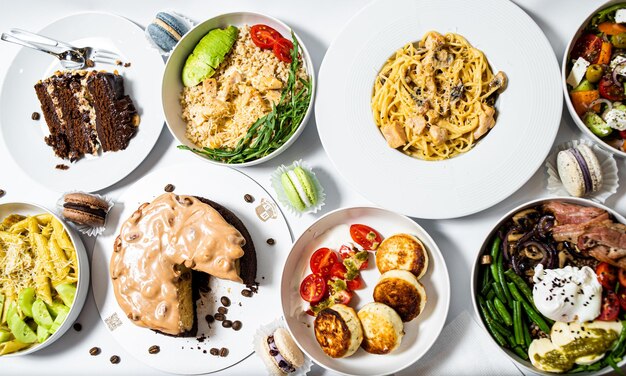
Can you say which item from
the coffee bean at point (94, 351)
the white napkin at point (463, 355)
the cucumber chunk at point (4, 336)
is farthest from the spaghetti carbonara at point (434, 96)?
the cucumber chunk at point (4, 336)

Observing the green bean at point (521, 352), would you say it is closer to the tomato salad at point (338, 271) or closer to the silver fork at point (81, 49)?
the tomato salad at point (338, 271)

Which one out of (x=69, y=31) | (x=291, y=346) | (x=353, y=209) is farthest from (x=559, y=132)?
(x=69, y=31)

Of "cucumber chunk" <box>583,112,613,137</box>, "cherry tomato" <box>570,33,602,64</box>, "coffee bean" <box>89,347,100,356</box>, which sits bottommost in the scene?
"coffee bean" <box>89,347,100,356</box>

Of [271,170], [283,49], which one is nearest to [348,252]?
[271,170]

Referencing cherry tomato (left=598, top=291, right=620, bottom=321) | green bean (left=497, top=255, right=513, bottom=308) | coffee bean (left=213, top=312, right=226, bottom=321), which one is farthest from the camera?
coffee bean (left=213, top=312, right=226, bottom=321)

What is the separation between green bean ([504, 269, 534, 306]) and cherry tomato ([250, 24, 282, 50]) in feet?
7.27

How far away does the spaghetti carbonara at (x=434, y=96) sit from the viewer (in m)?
3.41

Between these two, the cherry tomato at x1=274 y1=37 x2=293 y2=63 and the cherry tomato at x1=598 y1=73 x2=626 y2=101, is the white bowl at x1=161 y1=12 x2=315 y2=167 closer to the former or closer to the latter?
the cherry tomato at x1=274 y1=37 x2=293 y2=63

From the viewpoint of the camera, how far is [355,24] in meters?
3.50

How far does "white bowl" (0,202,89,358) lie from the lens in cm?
379

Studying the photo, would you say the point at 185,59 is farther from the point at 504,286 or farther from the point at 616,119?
the point at 616,119

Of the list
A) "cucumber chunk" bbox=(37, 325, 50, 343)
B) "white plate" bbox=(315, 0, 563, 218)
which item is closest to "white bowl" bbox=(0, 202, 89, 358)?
"cucumber chunk" bbox=(37, 325, 50, 343)

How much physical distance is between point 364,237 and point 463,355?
988mm

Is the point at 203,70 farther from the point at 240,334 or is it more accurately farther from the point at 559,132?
the point at 559,132
